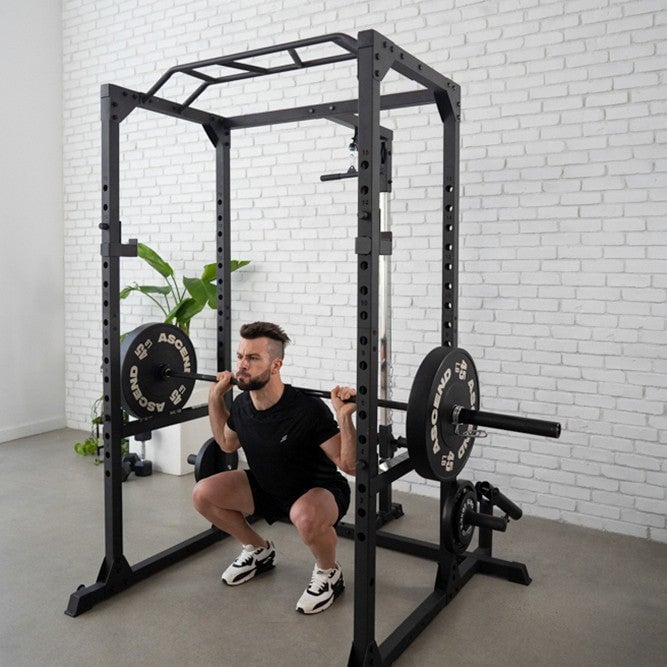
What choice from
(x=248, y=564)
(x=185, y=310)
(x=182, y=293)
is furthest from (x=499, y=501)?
(x=182, y=293)

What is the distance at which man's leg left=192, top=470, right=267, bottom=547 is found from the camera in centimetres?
275

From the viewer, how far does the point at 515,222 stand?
3441 millimetres

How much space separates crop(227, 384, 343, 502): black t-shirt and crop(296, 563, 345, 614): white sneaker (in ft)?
0.98

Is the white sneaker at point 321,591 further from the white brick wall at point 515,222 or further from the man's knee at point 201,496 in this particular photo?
the white brick wall at point 515,222

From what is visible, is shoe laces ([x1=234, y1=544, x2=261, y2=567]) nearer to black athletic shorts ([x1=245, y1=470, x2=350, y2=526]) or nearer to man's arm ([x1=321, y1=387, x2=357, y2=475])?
black athletic shorts ([x1=245, y1=470, x2=350, y2=526])

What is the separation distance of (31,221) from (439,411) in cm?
394

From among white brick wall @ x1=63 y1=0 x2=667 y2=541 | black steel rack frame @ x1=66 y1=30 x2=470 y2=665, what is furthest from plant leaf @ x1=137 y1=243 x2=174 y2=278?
black steel rack frame @ x1=66 y1=30 x2=470 y2=665

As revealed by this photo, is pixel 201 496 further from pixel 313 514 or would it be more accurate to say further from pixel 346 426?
pixel 346 426

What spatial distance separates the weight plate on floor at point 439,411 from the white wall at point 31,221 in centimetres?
371

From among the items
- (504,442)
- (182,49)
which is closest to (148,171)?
(182,49)

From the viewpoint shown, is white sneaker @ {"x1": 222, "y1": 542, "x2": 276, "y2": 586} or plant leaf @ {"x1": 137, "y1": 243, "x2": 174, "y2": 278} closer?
white sneaker @ {"x1": 222, "y1": 542, "x2": 276, "y2": 586}

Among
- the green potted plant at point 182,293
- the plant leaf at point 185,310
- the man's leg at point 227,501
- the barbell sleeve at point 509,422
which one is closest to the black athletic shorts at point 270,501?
the man's leg at point 227,501

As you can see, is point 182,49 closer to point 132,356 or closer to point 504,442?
point 132,356

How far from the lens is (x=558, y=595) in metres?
2.68
